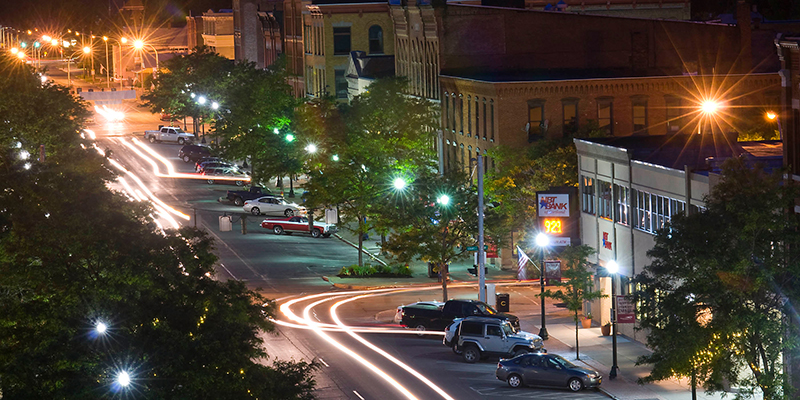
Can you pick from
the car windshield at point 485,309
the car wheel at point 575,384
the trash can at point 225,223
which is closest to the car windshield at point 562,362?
the car wheel at point 575,384

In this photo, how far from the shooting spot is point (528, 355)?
41312 mm

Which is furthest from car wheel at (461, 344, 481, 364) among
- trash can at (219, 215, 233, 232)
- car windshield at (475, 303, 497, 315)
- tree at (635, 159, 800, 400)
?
trash can at (219, 215, 233, 232)

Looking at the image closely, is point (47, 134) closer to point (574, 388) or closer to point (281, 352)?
point (281, 352)

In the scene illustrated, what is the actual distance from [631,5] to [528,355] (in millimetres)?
54808

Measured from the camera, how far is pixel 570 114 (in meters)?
71.8

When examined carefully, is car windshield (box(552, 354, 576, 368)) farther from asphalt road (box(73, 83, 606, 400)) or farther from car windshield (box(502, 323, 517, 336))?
car windshield (box(502, 323, 517, 336))

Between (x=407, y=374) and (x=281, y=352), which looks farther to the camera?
(x=281, y=352)

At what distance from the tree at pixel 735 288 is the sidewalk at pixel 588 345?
493 centimetres

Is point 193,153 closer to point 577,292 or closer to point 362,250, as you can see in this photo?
point 362,250

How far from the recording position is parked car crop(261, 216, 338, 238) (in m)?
81.8

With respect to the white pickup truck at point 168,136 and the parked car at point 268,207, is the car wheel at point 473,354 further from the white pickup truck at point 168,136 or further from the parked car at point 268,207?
the white pickup truck at point 168,136

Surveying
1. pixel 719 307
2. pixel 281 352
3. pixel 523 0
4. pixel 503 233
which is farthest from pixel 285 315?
pixel 523 0

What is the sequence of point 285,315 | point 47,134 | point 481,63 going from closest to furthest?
point 47,134 < point 285,315 < point 481,63

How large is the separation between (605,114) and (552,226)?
19.5 m
